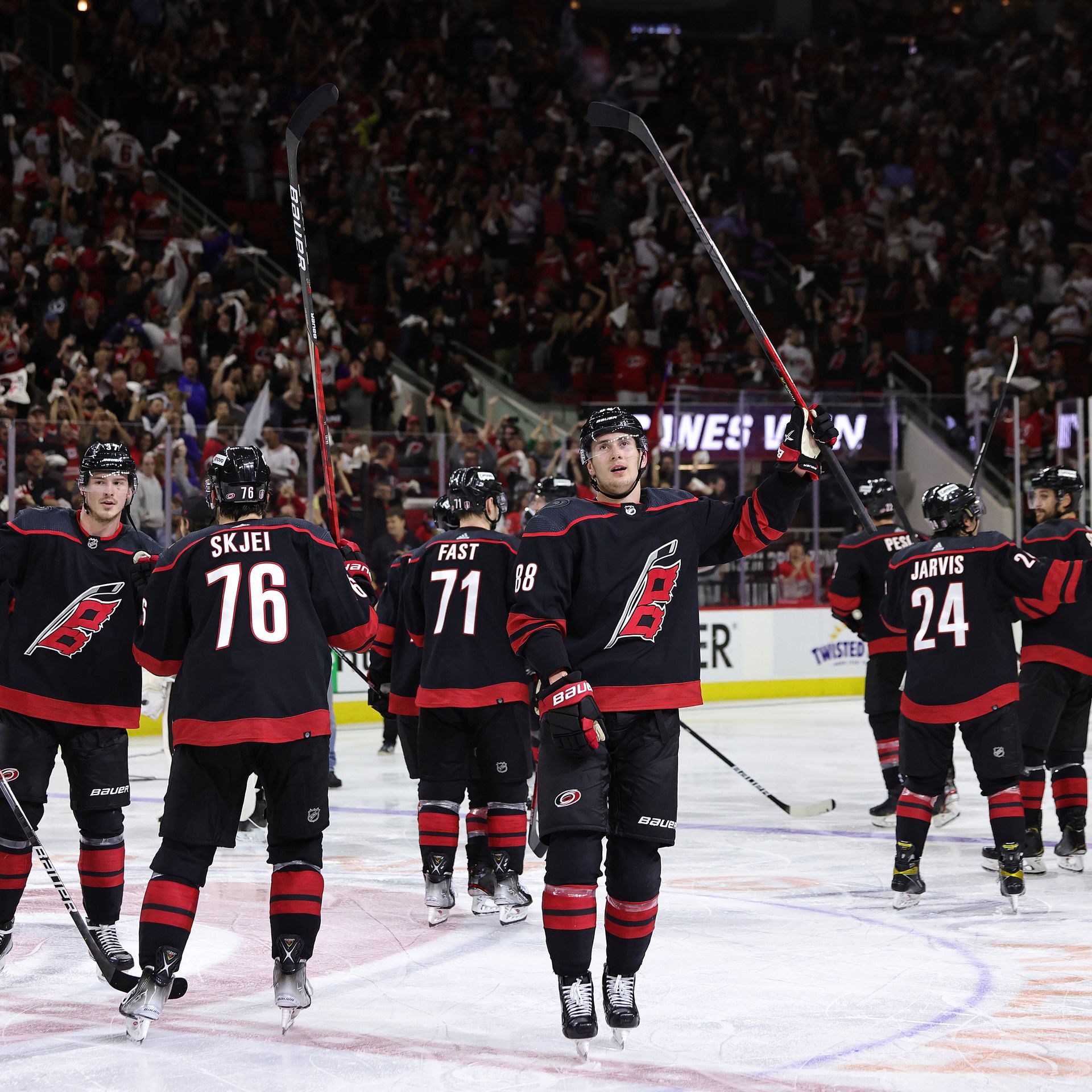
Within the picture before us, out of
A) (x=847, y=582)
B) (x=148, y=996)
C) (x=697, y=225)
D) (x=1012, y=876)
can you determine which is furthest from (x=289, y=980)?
(x=847, y=582)

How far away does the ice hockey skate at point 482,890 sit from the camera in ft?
17.4

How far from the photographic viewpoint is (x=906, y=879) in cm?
541

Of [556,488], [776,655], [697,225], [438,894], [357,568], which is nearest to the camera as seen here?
[697,225]

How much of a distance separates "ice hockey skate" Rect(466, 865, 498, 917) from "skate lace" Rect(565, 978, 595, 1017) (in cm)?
169

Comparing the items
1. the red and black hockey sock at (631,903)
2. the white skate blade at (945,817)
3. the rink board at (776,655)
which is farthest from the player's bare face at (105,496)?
the rink board at (776,655)

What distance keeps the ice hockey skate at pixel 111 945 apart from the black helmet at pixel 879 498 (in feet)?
14.5

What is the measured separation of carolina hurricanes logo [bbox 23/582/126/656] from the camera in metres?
4.28

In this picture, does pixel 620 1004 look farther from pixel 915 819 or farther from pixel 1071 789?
pixel 1071 789

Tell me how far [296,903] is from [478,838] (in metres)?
1.79

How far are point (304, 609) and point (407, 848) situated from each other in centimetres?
301

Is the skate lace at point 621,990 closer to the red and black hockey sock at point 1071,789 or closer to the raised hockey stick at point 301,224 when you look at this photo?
the raised hockey stick at point 301,224

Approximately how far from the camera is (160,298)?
13609mm

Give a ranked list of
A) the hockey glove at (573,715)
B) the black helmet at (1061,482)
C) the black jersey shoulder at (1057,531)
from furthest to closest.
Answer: the black helmet at (1061,482), the black jersey shoulder at (1057,531), the hockey glove at (573,715)

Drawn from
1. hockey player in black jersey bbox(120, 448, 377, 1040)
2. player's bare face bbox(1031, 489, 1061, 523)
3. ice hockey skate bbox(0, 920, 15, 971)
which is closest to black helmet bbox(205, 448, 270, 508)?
hockey player in black jersey bbox(120, 448, 377, 1040)
